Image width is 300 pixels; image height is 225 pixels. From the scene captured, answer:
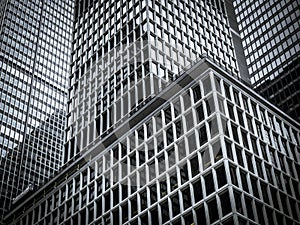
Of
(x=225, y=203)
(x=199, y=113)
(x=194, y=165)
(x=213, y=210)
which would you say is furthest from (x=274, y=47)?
(x=225, y=203)

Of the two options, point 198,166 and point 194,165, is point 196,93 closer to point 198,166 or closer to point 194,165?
point 194,165

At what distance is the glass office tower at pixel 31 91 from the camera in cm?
14075

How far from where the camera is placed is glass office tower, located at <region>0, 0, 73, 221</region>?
462ft

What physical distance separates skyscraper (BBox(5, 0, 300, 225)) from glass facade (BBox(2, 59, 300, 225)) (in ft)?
0.51

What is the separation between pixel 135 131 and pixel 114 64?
25626mm

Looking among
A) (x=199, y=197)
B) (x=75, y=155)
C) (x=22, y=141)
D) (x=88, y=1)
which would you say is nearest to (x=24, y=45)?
(x=22, y=141)

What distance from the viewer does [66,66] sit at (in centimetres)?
17200

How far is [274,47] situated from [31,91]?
7018 cm

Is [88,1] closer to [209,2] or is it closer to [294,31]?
[209,2]

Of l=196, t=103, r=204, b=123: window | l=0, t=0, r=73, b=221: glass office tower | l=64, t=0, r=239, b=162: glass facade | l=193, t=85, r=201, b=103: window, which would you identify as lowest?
l=196, t=103, r=204, b=123: window

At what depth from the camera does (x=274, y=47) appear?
12950 cm

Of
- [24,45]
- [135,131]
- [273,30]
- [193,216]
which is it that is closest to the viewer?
[193,216]

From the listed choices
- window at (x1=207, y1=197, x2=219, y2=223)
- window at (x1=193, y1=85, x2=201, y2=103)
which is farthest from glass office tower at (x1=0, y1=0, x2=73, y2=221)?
window at (x1=207, y1=197, x2=219, y2=223)

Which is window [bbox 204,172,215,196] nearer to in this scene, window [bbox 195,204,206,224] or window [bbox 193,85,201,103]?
window [bbox 195,204,206,224]
